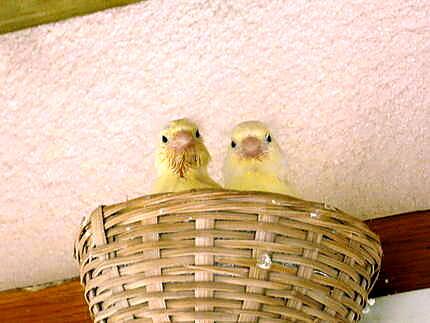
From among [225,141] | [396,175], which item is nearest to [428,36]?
[396,175]

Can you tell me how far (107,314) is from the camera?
938 millimetres

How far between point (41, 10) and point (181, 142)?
0.45m

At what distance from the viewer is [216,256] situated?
89 centimetres

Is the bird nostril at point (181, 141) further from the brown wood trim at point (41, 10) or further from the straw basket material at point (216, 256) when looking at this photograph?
the brown wood trim at point (41, 10)

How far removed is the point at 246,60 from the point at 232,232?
556 millimetres

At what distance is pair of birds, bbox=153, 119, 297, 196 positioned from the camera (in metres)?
1.11

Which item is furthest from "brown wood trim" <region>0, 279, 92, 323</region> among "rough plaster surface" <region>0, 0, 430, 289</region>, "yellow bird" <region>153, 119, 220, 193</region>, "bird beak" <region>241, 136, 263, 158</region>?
"bird beak" <region>241, 136, 263, 158</region>

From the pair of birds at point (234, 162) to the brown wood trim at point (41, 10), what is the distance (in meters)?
0.39

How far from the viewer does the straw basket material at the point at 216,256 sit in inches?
35.0

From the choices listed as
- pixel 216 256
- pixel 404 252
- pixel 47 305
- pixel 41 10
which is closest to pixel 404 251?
pixel 404 252

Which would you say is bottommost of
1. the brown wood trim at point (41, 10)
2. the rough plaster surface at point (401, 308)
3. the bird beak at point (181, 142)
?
the rough plaster surface at point (401, 308)

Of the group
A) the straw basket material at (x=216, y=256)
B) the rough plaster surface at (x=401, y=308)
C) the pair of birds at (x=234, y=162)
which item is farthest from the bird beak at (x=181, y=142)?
the rough plaster surface at (x=401, y=308)

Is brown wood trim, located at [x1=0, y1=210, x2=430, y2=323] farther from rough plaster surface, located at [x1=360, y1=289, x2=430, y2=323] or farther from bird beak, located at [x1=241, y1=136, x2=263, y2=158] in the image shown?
bird beak, located at [x1=241, y1=136, x2=263, y2=158]

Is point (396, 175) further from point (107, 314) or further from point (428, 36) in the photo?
point (107, 314)
